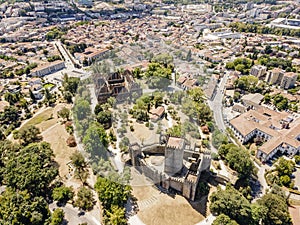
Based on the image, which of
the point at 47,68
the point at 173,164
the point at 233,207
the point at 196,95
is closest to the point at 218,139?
the point at 173,164

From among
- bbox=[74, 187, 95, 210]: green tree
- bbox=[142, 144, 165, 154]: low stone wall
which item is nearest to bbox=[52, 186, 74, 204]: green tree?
bbox=[74, 187, 95, 210]: green tree

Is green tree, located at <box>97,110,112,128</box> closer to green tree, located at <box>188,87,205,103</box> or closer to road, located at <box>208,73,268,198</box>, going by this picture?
green tree, located at <box>188,87,205,103</box>

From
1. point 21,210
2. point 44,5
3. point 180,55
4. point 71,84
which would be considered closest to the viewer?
point 21,210

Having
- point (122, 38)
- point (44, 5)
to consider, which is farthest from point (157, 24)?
point (44, 5)

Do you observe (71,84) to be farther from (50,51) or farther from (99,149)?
(50,51)

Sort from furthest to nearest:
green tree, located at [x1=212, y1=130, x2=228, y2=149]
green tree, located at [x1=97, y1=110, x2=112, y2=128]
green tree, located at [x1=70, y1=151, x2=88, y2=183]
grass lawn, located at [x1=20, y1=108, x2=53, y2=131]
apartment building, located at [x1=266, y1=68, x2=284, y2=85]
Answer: apartment building, located at [x1=266, y1=68, x2=284, y2=85]
grass lawn, located at [x1=20, y1=108, x2=53, y2=131]
green tree, located at [x1=97, y1=110, x2=112, y2=128]
green tree, located at [x1=212, y1=130, x2=228, y2=149]
green tree, located at [x1=70, y1=151, x2=88, y2=183]

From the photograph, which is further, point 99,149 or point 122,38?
point 122,38
